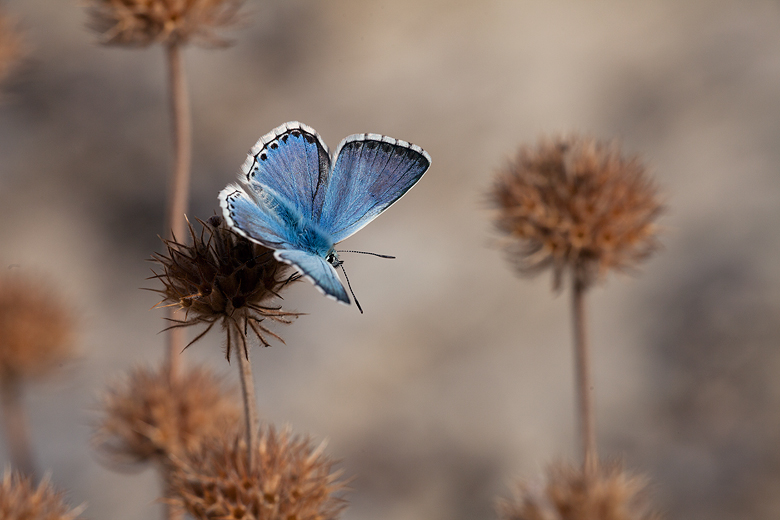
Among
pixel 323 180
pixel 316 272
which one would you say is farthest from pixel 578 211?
pixel 316 272

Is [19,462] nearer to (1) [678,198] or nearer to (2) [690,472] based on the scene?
(2) [690,472]

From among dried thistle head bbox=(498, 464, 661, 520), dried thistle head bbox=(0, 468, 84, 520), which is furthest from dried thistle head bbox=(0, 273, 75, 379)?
dried thistle head bbox=(498, 464, 661, 520)

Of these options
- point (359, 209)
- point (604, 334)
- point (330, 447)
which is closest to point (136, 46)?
point (359, 209)

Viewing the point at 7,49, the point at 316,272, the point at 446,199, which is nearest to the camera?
the point at 316,272

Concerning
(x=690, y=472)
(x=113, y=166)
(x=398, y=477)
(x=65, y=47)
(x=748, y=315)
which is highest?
(x=65, y=47)

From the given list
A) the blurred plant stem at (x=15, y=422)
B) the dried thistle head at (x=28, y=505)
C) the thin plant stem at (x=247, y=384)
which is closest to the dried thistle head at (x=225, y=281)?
the thin plant stem at (x=247, y=384)

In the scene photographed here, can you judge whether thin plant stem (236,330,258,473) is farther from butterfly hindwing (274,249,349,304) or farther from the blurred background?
the blurred background

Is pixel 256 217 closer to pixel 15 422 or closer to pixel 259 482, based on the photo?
pixel 259 482
